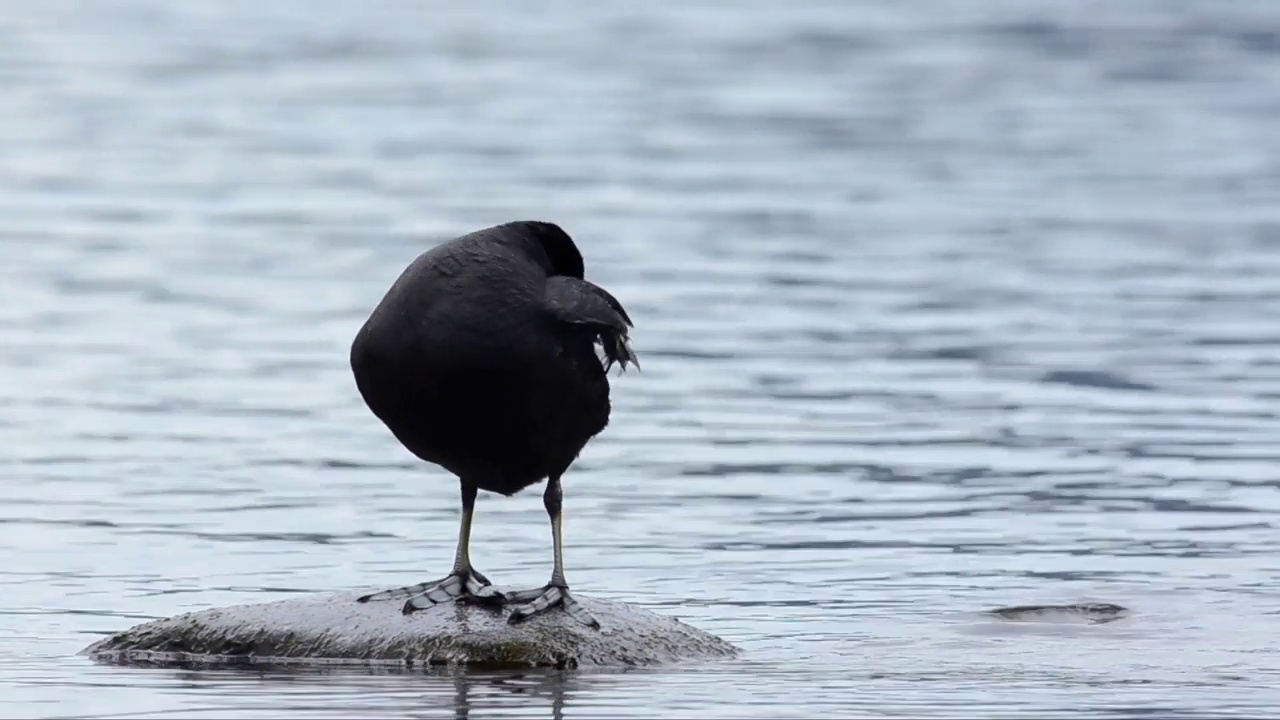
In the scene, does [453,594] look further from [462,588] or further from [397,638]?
[397,638]

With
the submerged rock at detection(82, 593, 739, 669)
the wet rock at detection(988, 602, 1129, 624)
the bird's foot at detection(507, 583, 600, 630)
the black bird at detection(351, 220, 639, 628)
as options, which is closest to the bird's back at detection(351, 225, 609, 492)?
the black bird at detection(351, 220, 639, 628)

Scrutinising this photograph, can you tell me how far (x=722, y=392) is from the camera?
66.2 ft

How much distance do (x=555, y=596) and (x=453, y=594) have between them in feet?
1.46

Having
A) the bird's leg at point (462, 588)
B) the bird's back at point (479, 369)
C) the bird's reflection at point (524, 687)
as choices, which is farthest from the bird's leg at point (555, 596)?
the bird's reflection at point (524, 687)

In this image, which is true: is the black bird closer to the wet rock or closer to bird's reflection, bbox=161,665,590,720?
bird's reflection, bbox=161,665,590,720

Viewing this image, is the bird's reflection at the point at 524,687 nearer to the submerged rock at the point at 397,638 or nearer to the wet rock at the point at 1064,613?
the submerged rock at the point at 397,638

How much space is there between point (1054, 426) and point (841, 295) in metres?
6.42

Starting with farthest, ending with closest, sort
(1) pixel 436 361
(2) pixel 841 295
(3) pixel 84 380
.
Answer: (2) pixel 841 295
(3) pixel 84 380
(1) pixel 436 361

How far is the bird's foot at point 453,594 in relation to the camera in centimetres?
1117

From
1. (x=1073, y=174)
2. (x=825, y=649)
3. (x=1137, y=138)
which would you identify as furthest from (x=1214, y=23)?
(x=825, y=649)

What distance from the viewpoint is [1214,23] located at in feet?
228

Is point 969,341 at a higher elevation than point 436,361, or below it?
below

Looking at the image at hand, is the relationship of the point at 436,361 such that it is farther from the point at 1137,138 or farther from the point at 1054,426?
the point at 1137,138

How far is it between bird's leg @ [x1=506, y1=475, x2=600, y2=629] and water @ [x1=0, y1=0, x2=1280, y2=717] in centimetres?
40
